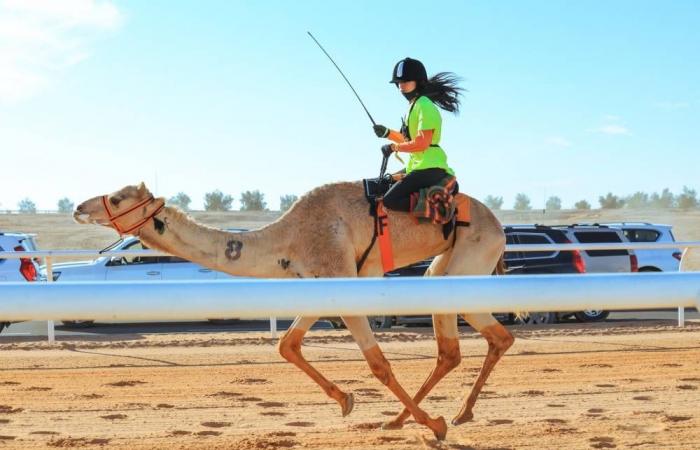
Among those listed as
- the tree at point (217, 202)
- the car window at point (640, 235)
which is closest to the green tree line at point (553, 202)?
the tree at point (217, 202)

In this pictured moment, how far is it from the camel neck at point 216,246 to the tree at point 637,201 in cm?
8087

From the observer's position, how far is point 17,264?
19.5 metres

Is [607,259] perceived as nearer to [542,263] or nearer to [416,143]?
[542,263]

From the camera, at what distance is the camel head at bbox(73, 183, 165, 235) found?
7.45m

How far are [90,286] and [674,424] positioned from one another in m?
6.15

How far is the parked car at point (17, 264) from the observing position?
1894 cm

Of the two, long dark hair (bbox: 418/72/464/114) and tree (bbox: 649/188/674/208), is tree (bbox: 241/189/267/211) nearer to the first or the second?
tree (bbox: 649/188/674/208)

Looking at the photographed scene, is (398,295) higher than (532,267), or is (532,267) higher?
(398,295)

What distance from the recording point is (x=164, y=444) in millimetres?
6977

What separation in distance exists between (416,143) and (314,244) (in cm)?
113

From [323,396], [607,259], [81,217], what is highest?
[81,217]

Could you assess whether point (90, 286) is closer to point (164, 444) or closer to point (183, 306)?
point (183, 306)

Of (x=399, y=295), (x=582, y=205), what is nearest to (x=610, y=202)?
(x=582, y=205)

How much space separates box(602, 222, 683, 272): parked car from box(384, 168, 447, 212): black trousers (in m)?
16.0
